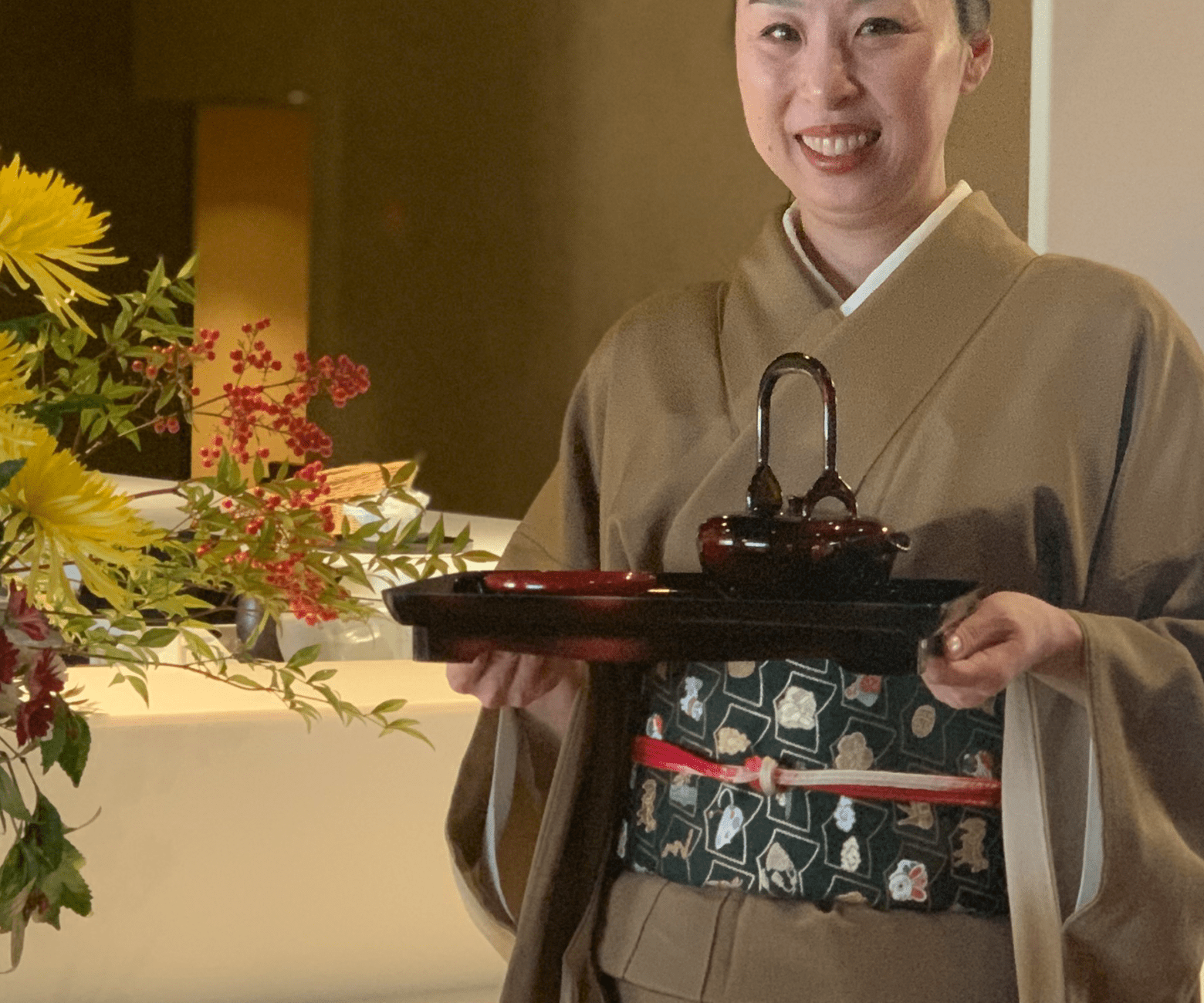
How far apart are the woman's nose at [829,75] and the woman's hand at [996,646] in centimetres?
38

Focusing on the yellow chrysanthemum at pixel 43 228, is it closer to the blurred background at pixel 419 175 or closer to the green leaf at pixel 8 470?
the green leaf at pixel 8 470

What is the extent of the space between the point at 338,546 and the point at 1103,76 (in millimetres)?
1220

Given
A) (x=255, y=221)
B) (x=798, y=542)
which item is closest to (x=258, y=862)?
(x=798, y=542)

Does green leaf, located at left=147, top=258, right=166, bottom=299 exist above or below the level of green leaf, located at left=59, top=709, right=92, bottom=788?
above

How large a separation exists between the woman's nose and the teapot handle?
22 centimetres

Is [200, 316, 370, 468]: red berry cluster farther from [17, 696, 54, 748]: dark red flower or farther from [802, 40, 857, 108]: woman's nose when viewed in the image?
[802, 40, 857, 108]: woman's nose

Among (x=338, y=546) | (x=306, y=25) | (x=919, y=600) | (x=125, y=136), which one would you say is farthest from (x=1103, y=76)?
(x=125, y=136)

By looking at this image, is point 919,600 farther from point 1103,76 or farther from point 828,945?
point 1103,76

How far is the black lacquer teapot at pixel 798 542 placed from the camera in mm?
1037

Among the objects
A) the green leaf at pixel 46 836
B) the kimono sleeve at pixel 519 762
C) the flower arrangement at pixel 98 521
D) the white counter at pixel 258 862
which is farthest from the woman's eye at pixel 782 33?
the white counter at pixel 258 862

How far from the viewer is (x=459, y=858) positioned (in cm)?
134

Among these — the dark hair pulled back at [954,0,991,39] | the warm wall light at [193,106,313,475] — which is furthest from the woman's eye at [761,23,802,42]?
the warm wall light at [193,106,313,475]

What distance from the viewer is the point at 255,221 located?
695 centimetres

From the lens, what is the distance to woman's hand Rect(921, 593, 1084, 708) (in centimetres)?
101
